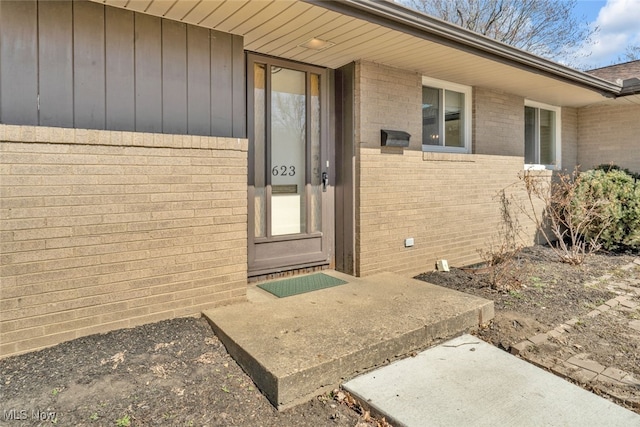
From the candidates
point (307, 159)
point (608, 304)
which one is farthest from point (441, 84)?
point (608, 304)

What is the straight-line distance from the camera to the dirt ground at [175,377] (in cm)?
218

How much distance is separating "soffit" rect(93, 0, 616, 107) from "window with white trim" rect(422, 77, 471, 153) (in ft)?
0.61

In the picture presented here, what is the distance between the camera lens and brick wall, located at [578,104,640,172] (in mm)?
7746

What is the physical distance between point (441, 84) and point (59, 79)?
4.69 metres

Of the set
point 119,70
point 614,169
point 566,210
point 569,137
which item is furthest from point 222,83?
point 569,137

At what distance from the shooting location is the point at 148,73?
3.32 metres

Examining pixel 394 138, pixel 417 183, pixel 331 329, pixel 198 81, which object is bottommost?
pixel 331 329

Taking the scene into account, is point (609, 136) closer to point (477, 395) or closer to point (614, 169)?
point (614, 169)

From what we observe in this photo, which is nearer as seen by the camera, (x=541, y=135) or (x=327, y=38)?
(x=327, y=38)

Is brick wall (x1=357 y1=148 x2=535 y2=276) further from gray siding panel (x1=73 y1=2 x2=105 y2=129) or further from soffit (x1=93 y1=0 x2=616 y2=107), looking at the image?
gray siding panel (x1=73 y1=2 x2=105 y2=129)

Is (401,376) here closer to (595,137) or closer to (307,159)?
(307,159)

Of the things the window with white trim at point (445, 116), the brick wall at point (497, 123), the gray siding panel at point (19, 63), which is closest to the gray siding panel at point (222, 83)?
the gray siding panel at point (19, 63)

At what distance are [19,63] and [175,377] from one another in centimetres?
243

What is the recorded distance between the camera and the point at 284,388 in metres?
2.31
